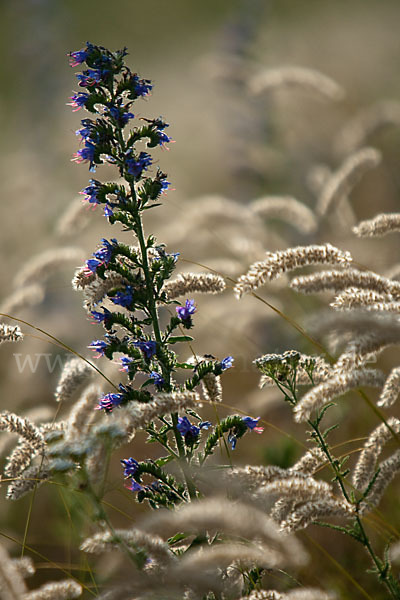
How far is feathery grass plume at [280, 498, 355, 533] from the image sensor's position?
8.69 ft

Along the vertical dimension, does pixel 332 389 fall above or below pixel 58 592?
above

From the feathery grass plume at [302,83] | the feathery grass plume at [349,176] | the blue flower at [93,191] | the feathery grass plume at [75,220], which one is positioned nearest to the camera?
the blue flower at [93,191]

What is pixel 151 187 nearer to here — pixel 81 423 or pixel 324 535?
pixel 81 423

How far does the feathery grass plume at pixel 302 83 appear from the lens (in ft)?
23.1

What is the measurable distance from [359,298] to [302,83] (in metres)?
4.99

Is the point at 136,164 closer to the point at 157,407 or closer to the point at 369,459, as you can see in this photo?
the point at 157,407

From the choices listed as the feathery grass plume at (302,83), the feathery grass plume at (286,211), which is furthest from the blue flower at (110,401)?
the feathery grass plume at (302,83)

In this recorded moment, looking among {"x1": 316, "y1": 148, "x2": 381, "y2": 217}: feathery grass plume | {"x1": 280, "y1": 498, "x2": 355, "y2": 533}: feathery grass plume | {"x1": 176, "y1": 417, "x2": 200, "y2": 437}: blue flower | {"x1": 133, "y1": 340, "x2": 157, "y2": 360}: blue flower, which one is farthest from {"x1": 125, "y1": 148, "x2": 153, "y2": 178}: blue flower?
{"x1": 316, "y1": 148, "x2": 381, "y2": 217}: feathery grass plume

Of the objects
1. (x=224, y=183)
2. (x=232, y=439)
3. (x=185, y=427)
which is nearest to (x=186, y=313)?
(x=185, y=427)

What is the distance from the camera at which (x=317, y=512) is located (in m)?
2.70

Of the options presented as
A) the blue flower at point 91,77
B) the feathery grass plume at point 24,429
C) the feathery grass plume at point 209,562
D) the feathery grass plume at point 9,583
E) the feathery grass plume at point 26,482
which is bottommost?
the feathery grass plume at point 209,562

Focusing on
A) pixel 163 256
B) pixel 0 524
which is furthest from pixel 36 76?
pixel 163 256

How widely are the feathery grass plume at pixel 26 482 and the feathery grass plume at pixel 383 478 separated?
172cm

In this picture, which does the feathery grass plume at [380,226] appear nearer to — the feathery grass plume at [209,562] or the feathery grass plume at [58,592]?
the feathery grass plume at [209,562]
